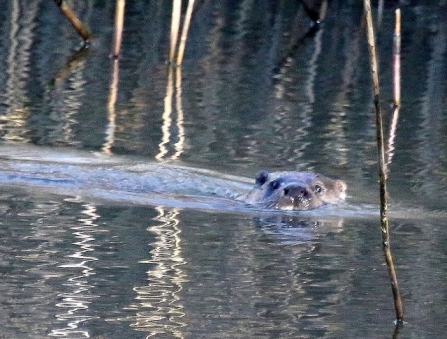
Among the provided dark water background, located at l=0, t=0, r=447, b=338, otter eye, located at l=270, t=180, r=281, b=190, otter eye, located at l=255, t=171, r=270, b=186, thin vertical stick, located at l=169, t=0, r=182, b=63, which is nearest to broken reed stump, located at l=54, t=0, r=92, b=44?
dark water background, located at l=0, t=0, r=447, b=338

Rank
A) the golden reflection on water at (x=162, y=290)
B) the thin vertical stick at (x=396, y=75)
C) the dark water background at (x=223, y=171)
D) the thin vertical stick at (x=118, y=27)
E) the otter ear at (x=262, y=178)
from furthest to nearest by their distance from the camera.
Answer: the thin vertical stick at (x=118, y=27), the thin vertical stick at (x=396, y=75), the otter ear at (x=262, y=178), the dark water background at (x=223, y=171), the golden reflection on water at (x=162, y=290)

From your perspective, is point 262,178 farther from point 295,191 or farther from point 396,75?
point 396,75

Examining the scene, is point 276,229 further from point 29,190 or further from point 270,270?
point 29,190

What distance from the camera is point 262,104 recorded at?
1334 centimetres

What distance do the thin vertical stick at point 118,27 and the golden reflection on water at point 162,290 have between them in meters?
7.85

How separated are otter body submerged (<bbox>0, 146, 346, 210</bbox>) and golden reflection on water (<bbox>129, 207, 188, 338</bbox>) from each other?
128 cm

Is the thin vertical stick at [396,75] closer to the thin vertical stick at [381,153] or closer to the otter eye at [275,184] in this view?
the otter eye at [275,184]

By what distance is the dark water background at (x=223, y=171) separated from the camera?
19.1 feet

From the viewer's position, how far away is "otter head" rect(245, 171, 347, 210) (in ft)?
28.7

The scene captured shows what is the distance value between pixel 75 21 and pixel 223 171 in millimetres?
7533

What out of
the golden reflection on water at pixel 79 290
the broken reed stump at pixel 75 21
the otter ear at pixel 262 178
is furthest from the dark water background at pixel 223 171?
the otter ear at pixel 262 178

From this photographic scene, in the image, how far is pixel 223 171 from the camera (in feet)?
32.5

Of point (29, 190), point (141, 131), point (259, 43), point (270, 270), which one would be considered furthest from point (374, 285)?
point (259, 43)

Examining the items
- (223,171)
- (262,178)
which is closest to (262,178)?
(262,178)
